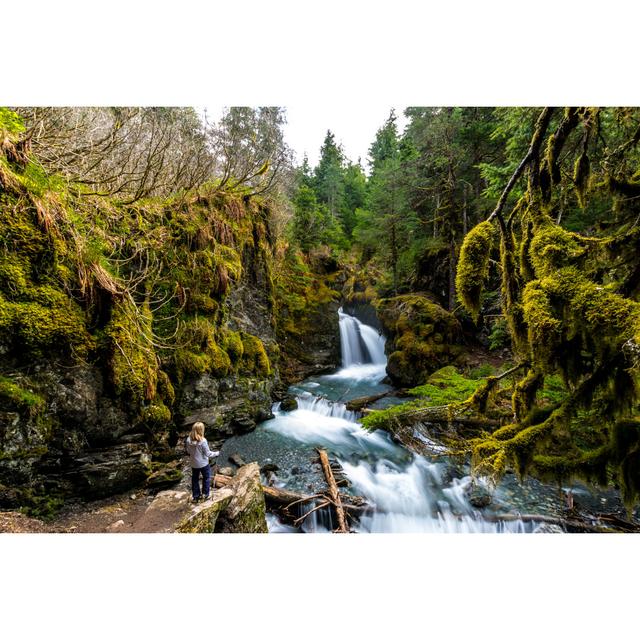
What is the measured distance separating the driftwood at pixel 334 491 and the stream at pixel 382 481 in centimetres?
13

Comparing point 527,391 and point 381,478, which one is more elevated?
point 527,391

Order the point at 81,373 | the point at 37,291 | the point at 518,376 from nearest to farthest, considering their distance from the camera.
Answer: the point at 518,376 → the point at 37,291 → the point at 81,373

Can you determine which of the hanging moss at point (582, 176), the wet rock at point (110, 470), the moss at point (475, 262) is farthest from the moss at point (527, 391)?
the wet rock at point (110, 470)

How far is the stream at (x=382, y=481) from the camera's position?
417 cm

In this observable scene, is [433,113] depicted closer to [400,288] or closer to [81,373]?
[400,288]

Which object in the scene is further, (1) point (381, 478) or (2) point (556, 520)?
(1) point (381, 478)

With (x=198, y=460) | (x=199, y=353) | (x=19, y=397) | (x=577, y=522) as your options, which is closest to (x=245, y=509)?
(x=198, y=460)

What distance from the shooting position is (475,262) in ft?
6.04

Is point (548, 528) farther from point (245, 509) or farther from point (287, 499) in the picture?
point (245, 509)

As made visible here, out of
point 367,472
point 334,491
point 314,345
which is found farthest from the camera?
point 314,345

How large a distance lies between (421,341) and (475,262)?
26.5 ft

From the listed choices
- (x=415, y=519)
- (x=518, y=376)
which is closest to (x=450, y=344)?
(x=415, y=519)

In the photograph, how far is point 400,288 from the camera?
42.5 ft
